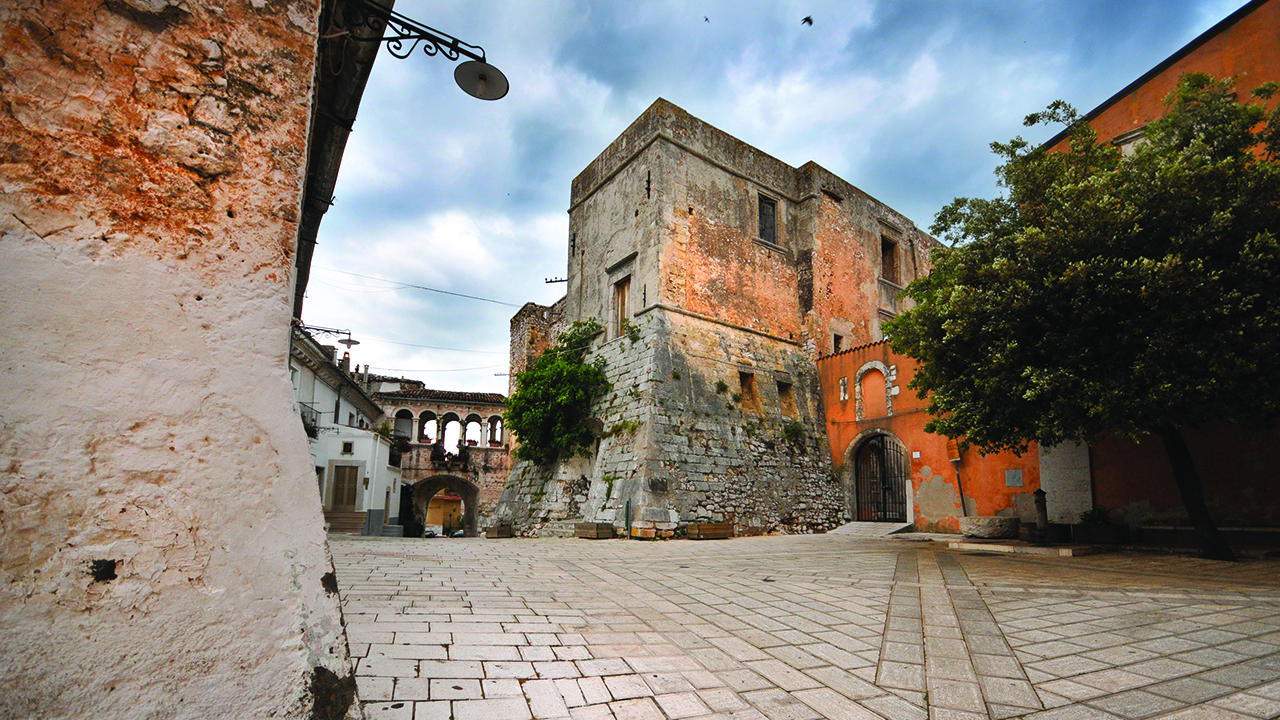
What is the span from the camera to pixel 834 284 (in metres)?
18.4

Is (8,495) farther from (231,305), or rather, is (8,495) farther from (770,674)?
(770,674)

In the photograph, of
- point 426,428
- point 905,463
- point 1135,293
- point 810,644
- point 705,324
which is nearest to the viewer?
Result: point 810,644

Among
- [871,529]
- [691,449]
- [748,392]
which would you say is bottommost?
[871,529]

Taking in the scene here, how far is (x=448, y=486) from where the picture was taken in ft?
113

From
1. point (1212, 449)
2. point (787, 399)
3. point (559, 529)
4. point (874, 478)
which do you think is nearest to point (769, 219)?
point (787, 399)

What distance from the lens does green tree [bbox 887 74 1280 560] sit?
7027 millimetres

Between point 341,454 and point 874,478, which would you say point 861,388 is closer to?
point 874,478

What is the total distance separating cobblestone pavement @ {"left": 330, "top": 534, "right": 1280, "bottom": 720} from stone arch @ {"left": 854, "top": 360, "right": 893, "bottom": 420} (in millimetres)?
9066

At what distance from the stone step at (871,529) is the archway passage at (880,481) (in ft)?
3.37

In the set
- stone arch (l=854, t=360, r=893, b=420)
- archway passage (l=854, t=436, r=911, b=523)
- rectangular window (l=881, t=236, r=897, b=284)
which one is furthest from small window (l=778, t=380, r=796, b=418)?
A: rectangular window (l=881, t=236, r=897, b=284)

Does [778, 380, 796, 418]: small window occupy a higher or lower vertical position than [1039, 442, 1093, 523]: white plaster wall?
higher

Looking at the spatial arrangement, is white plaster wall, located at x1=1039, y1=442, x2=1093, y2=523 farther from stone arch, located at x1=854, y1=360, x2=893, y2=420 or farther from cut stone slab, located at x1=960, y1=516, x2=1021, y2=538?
stone arch, located at x1=854, y1=360, x2=893, y2=420

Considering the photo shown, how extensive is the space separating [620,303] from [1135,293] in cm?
1150

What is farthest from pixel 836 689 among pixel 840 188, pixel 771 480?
pixel 840 188
